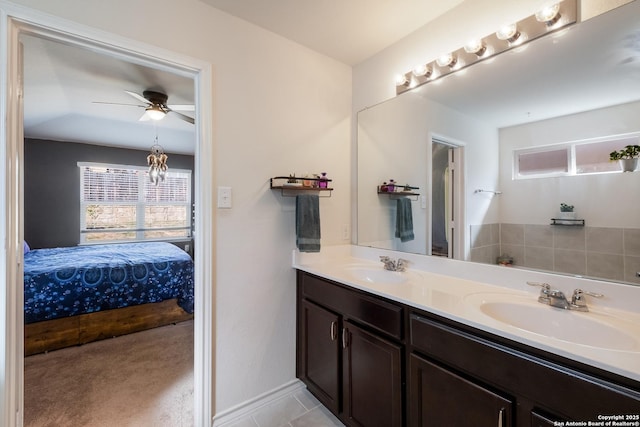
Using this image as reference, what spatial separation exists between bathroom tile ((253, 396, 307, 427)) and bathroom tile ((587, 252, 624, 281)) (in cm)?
169

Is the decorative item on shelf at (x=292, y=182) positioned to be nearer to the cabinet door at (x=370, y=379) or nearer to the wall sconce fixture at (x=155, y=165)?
the cabinet door at (x=370, y=379)

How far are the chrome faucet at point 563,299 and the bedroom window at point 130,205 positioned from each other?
5343 millimetres

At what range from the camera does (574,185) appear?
1.18 m

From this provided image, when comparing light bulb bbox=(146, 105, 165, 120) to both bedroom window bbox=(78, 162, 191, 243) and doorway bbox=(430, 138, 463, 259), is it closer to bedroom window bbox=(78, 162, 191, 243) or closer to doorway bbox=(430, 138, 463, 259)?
doorway bbox=(430, 138, 463, 259)

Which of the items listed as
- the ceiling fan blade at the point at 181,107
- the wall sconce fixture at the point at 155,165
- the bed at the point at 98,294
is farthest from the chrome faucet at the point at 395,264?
the wall sconce fixture at the point at 155,165

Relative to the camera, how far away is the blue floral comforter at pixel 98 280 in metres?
2.37

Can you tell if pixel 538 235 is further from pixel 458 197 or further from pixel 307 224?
pixel 307 224

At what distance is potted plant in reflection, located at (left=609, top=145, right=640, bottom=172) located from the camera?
3.37ft

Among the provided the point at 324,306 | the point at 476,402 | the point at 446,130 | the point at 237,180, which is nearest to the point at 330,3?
the point at 446,130

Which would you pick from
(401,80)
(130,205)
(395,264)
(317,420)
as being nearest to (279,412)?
(317,420)

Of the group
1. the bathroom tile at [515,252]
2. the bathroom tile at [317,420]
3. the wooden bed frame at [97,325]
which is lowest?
the bathroom tile at [317,420]

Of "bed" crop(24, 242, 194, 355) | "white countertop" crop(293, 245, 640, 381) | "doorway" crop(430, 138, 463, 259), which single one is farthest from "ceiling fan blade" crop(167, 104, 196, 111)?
"doorway" crop(430, 138, 463, 259)

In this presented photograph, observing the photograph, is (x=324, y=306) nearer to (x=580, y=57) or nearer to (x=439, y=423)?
(x=439, y=423)

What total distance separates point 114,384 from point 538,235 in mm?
2824
